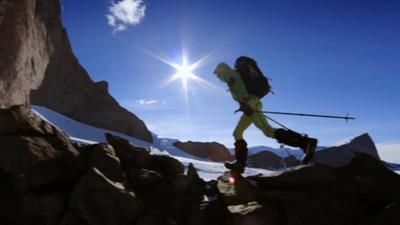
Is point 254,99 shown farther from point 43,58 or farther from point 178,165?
point 43,58

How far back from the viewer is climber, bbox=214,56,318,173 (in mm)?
9156

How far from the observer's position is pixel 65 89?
3211 inches

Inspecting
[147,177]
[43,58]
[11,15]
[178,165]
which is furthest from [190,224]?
[43,58]

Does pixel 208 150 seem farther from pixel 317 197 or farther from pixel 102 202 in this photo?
pixel 102 202

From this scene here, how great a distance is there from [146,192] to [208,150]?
82.8 meters

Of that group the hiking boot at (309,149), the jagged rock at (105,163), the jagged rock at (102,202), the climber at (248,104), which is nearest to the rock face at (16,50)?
the jagged rock at (105,163)

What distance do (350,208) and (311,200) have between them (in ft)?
2.27

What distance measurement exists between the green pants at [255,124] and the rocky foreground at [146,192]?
4.78 ft

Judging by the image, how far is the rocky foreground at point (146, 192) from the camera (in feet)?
22.0

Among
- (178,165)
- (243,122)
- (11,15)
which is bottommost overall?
(178,165)

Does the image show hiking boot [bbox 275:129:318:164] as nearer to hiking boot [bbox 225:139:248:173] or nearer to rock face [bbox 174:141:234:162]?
hiking boot [bbox 225:139:248:173]

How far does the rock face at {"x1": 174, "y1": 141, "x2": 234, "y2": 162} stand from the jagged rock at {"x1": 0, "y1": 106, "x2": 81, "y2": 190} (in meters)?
80.3

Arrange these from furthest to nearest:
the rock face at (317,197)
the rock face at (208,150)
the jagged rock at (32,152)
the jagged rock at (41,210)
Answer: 1. the rock face at (208,150)
2. the jagged rock at (32,152)
3. the jagged rock at (41,210)
4. the rock face at (317,197)

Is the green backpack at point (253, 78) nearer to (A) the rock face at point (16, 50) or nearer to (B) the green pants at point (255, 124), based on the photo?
(B) the green pants at point (255, 124)
